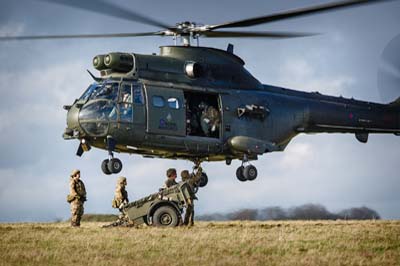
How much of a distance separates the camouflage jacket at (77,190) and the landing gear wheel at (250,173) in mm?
6563

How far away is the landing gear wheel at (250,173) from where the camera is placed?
25219 mm

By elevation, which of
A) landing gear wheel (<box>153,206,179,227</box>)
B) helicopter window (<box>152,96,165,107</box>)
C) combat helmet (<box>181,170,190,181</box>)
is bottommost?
landing gear wheel (<box>153,206,179,227</box>)

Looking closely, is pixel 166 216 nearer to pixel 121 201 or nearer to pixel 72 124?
pixel 121 201

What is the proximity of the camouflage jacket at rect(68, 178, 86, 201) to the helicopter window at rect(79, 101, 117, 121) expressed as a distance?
7.44ft

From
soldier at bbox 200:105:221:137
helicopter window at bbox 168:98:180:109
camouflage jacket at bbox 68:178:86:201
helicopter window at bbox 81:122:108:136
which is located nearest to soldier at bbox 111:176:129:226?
camouflage jacket at bbox 68:178:86:201

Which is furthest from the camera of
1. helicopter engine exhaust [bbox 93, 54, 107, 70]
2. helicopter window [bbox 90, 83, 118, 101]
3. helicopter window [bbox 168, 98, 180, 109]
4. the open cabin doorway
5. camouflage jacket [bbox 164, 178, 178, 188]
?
the open cabin doorway

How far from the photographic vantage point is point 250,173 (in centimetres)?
2523

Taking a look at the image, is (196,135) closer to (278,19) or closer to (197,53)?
(197,53)

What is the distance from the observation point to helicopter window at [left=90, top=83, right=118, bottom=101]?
22.1 meters

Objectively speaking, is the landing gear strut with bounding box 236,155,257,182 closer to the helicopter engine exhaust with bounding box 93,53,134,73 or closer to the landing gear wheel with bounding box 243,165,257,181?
the landing gear wheel with bounding box 243,165,257,181

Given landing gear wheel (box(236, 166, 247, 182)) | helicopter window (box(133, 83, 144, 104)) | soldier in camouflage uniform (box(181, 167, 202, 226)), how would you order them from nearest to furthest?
soldier in camouflage uniform (box(181, 167, 202, 226))
helicopter window (box(133, 83, 144, 104))
landing gear wheel (box(236, 166, 247, 182))

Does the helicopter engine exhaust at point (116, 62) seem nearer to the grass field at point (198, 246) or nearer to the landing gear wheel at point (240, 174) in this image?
the landing gear wheel at point (240, 174)

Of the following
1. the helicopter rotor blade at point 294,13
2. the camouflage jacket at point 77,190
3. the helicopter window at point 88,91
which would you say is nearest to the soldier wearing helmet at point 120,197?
the camouflage jacket at point 77,190

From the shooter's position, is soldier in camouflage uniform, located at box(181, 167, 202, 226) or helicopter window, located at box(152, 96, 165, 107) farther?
helicopter window, located at box(152, 96, 165, 107)
